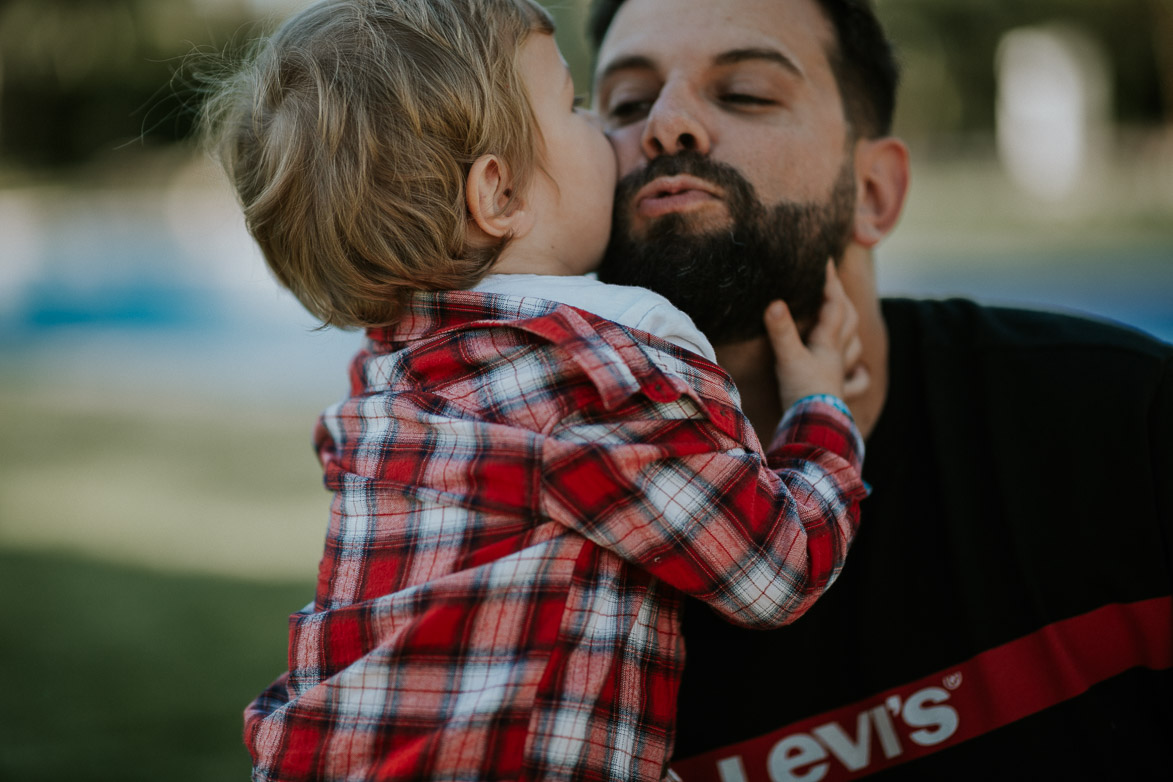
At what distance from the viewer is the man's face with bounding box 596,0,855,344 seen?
2004mm

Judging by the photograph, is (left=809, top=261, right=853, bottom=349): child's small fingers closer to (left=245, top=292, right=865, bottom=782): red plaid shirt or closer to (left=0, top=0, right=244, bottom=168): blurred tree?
(left=245, top=292, right=865, bottom=782): red plaid shirt

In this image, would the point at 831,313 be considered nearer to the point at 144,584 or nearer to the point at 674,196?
the point at 674,196

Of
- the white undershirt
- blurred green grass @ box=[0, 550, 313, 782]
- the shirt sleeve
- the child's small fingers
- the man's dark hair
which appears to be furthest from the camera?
blurred green grass @ box=[0, 550, 313, 782]

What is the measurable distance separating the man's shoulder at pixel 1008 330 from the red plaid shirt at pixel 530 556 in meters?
0.72

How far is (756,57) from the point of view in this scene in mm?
2146

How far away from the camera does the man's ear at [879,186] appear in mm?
2389

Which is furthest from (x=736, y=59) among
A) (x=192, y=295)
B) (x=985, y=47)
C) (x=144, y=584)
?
(x=985, y=47)

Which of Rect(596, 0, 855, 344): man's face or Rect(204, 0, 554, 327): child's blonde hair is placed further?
Rect(596, 0, 855, 344): man's face

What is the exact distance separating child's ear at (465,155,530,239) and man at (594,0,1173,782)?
0.32m

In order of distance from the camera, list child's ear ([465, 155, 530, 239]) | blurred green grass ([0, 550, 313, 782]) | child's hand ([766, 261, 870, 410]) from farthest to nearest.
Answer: blurred green grass ([0, 550, 313, 782]) < child's hand ([766, 261, 870, 410]) < child's ear ([465, 155, 530, 239])

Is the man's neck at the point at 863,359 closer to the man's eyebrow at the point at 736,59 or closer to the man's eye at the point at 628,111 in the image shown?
the man's eyebrow at the point at 736,59

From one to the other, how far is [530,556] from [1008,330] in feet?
4.01

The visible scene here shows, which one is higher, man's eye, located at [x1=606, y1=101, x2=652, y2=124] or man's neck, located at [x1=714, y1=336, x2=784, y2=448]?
man's eye, located at [x1=606, y1=101, x2=652, y2=124]

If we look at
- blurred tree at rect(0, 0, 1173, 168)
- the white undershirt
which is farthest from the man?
blurred tree at rect(0, 0, 1173, 168)
